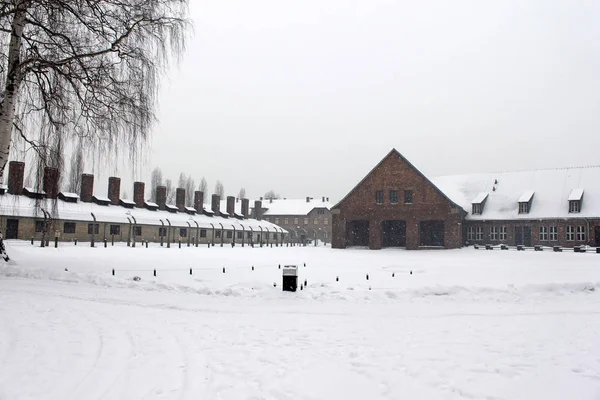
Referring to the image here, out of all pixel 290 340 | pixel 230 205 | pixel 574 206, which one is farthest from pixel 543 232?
pixel 230 205

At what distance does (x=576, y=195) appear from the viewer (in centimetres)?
4028

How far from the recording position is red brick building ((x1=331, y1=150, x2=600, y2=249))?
40344mm

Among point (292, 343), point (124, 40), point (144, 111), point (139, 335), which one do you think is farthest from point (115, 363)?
point (124, 40)

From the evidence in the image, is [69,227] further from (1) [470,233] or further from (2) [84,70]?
(1) [470,233]

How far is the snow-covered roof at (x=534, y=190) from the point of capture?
134 ft

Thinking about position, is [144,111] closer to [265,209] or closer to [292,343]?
[292,343]

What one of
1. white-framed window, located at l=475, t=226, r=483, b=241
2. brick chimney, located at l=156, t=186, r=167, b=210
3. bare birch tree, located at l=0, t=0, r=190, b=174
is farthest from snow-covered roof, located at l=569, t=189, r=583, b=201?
brick chimney, located at l=156, t=186, r=167, b=210

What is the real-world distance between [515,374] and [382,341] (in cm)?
232

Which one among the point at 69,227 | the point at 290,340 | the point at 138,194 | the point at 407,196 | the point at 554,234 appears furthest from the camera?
the point at 138,194

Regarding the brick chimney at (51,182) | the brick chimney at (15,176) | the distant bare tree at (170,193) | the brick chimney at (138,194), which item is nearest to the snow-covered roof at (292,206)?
the distant bare tree at (170,193)

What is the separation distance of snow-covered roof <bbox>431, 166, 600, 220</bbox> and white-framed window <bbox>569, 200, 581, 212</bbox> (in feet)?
1.33

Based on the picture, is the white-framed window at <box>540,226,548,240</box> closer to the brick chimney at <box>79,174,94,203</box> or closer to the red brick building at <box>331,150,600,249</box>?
the red brick building at <box>331,150,600,249</box>

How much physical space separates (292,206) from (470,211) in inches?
2482

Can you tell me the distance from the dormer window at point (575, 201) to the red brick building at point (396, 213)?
30.5ft
